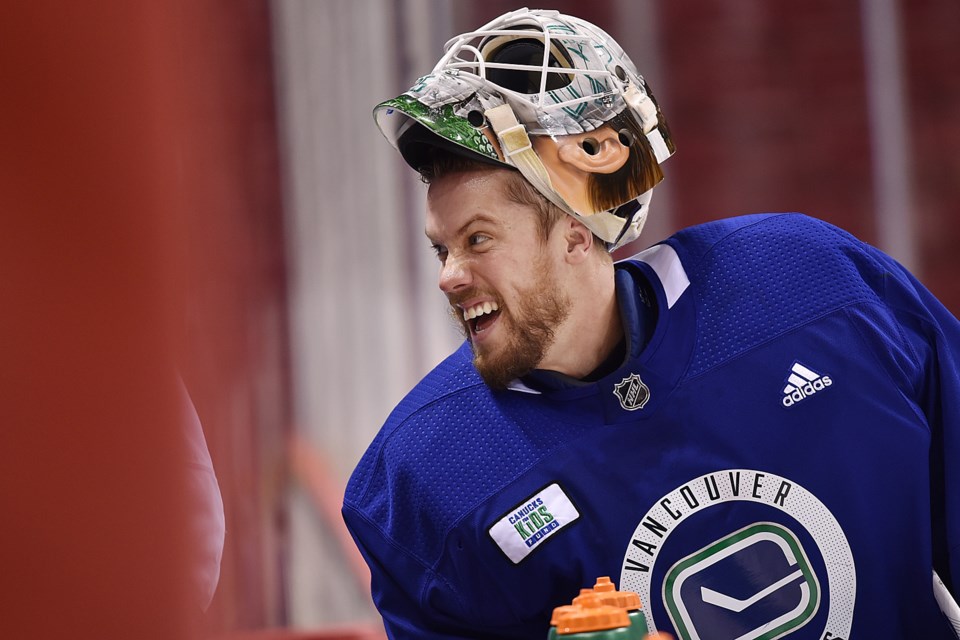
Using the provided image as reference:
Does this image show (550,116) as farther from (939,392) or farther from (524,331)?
(939,392)

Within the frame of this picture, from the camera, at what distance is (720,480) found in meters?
1.18

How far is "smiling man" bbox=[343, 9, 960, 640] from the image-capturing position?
3.86 feet

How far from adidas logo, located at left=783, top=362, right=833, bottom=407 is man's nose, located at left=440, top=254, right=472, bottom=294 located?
14.0 inches

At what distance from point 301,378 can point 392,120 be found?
2.38 m

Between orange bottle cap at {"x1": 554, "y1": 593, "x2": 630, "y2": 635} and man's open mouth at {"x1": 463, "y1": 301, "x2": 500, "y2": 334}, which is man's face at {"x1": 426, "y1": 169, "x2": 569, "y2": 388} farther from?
orange bottle cap at {"x1": 554, "y1": 593, "x2": 630, "y2": 635}

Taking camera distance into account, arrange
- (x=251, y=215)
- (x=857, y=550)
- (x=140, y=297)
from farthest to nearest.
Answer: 1. (x=251, y=215)
2. (x=857, y=550)
3. (x=140, y=297)

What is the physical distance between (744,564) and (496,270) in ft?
1.30

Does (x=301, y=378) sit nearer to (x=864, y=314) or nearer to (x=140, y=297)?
(x=864, y=314)

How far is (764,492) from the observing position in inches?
46.4

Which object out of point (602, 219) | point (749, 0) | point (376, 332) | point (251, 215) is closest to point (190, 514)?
point (602, 219)

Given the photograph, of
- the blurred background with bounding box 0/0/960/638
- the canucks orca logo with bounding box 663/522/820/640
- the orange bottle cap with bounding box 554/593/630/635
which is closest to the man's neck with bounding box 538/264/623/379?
the canucks orca logo with bounding box 663/522/820/640

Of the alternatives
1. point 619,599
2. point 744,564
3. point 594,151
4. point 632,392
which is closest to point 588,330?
point 632,392

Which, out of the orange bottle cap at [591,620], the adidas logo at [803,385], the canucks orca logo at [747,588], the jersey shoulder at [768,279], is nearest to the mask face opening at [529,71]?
the jersey shoulder at [768,279]

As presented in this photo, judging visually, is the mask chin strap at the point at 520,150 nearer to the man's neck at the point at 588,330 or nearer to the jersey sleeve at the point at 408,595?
the man's neck at the point at 588,330
